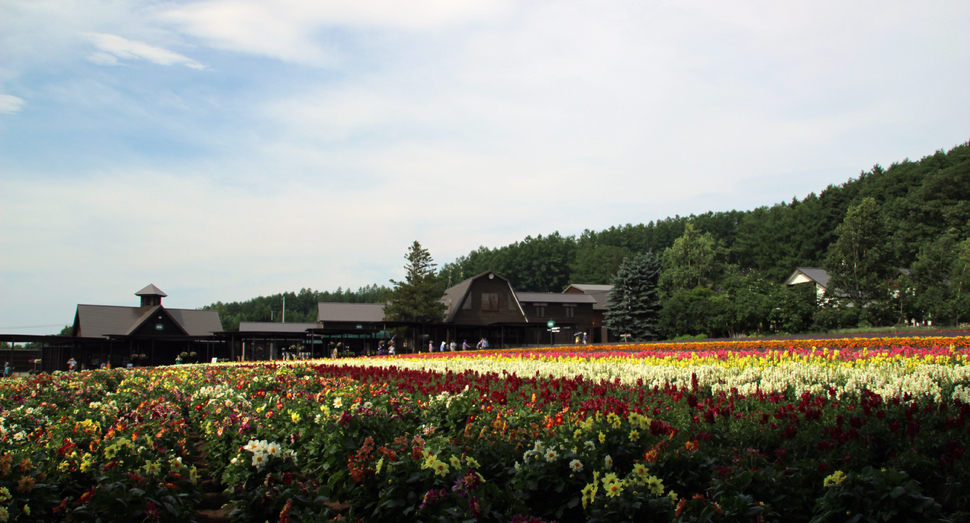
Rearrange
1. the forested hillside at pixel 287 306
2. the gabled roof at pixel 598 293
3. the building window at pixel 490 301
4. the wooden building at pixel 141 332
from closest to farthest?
the wooden building at pixel 141 332
the building window at pixel 490 301
the gabled roof at pixel 598 293
the forested hillside at pixel 287 306

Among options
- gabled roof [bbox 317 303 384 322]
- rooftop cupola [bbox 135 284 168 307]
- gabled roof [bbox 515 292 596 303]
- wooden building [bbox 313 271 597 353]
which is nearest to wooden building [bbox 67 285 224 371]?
rooftop cupola [bbox 135 284 168 307]

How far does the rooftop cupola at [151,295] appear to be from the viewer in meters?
54.2

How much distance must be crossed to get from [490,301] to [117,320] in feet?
104

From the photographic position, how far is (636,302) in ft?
173

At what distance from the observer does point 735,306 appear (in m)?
40.7

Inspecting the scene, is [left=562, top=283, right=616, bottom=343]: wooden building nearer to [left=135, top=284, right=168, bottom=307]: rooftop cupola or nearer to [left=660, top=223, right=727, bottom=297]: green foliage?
[left=660, top=223, right=727, bottom=297]: green foliage

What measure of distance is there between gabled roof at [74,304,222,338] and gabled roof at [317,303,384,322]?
9.12 meters

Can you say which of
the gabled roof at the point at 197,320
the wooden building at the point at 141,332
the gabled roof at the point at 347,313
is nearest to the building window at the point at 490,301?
the gabled roof at the point at 347,313

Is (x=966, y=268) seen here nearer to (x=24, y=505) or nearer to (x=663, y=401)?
(x=663, y=401)

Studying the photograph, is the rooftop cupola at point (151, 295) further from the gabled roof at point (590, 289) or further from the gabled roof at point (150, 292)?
the gabled roof at point (590, 289)

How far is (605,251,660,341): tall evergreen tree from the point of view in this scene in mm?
52094

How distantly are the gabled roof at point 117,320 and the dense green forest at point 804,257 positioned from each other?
1759 cm

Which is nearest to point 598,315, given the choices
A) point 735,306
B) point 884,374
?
point 735,306

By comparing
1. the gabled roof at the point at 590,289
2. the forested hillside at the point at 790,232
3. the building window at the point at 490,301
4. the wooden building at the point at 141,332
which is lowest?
the wooden building at the point at 141,332
